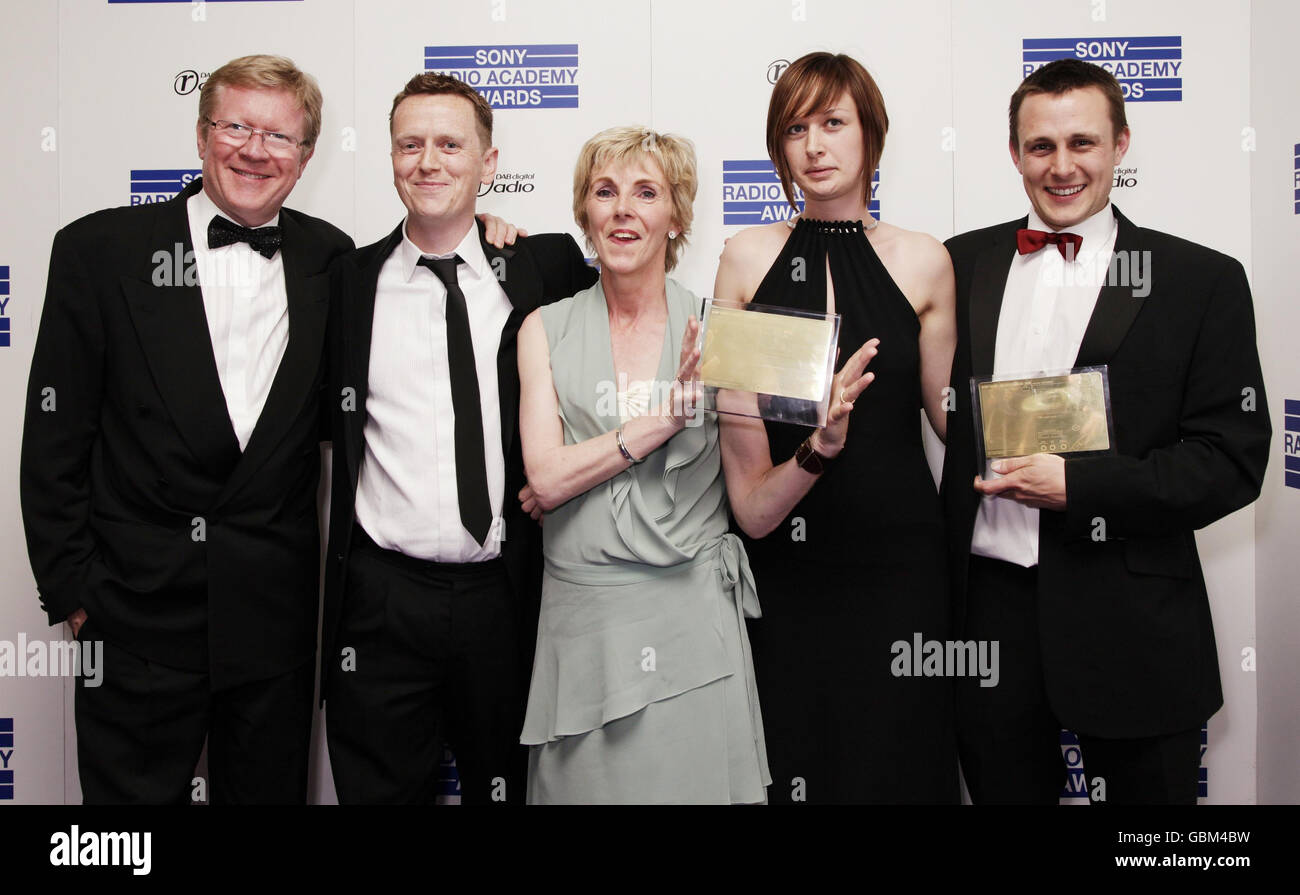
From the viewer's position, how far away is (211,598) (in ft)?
9.07

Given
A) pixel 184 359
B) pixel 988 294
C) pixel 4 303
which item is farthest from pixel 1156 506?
pixel 4 303

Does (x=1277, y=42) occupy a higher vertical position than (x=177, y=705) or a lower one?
higher

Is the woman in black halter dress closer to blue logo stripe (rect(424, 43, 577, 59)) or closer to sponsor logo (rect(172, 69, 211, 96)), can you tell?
blue logo stripe (rect(424, 43, 577, 59))

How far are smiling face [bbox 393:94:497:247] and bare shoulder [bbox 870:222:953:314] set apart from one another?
122cm

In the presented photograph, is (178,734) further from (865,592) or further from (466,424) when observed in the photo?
(865,592)

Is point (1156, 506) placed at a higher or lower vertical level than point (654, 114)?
lower

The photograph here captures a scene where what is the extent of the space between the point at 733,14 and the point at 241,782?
10.4 feet

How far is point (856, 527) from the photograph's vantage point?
2682 millimetres

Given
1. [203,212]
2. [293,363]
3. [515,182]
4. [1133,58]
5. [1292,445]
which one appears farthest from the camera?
[515,182]

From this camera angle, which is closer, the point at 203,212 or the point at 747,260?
the point at 747,260

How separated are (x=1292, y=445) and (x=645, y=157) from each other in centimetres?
255

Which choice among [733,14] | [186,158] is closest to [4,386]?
[186,158]

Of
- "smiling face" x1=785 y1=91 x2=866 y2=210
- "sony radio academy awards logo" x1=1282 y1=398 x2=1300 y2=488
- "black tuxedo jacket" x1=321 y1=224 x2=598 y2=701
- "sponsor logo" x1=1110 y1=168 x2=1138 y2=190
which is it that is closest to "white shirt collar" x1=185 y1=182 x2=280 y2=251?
"black tuxedo jacket" x1=321 y1=224 x2=598 y2=701
